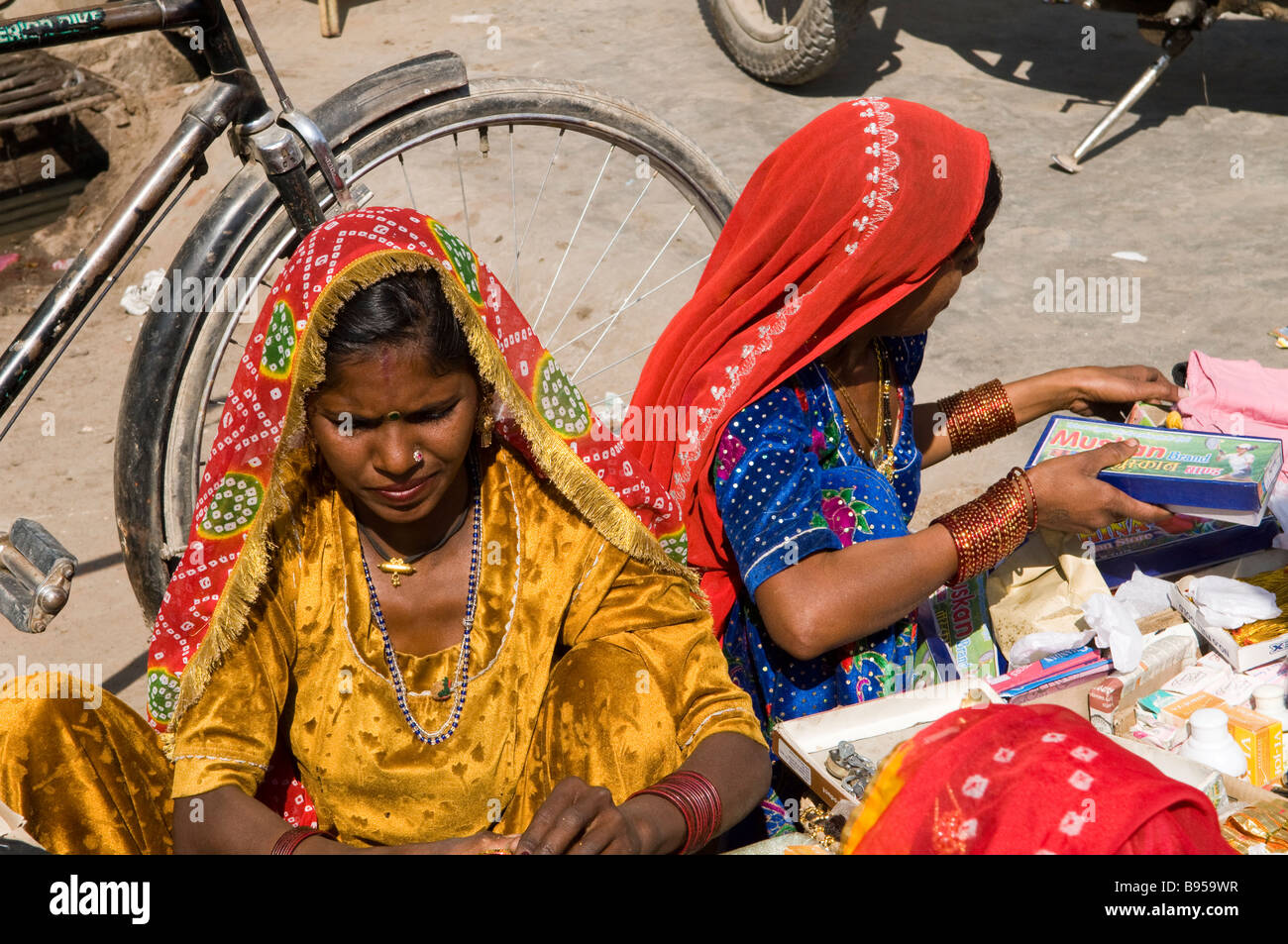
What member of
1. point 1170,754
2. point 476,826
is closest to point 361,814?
point 476,826

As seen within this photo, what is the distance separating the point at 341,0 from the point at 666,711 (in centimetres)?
641

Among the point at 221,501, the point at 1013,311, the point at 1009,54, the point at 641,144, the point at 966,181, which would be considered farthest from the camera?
the point at 1009,54

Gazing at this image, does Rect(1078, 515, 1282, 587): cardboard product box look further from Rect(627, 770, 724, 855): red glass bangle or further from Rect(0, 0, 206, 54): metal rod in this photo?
Rect(0, 0, 206, 54): metal rod

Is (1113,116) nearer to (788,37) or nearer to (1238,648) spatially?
(788,37)

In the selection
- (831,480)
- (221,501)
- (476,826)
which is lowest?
(476,826)

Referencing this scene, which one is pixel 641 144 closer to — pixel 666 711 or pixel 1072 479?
pixel 1072 479

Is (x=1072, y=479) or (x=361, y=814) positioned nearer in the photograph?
(x=361, y=814)

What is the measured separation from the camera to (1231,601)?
7.61ft

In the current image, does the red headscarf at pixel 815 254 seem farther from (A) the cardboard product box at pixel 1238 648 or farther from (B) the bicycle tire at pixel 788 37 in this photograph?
(B) the bicycle tire at pixel 788 37

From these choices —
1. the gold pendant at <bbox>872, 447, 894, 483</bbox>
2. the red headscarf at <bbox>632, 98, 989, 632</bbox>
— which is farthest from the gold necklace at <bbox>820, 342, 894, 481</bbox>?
the red headscarf at <bbox>632, 98, 989, 632</bbox>

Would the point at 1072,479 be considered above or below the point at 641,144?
below

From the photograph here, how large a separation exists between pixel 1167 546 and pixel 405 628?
155cm

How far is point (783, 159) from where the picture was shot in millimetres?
2230

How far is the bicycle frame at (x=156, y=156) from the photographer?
2324 millimetres
